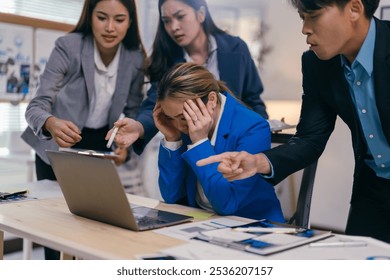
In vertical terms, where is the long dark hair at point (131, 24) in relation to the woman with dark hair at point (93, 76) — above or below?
above

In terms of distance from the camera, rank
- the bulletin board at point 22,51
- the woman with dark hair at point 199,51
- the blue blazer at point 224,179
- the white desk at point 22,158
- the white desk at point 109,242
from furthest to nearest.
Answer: the bulletin board at point 22,51 → the white desk at point 22,158 → the woman with dark hair at point 199,51 → the blue blazer at point 224,179 → the white desk at point 109,242

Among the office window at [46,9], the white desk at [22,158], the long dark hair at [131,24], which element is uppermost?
the office window at [46,9]

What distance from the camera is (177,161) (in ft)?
5.04

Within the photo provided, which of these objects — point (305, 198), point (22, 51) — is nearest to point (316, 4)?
point (305, 198)

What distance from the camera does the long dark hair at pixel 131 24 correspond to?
2037 millimetres

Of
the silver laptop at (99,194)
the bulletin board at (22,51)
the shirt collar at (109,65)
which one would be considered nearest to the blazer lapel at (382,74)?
the silver laptop at (99,194)

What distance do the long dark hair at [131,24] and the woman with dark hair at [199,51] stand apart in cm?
10

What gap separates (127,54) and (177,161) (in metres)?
0.75

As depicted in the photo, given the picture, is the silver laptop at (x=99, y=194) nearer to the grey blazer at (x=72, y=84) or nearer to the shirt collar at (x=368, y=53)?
the shirt collar at (x=368, y=53)

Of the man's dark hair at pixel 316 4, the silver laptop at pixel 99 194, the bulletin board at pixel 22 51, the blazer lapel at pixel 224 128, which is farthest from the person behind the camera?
the bulletin board at pixel 22 51

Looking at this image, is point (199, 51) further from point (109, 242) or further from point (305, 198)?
point (109, 242)

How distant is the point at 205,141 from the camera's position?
1.40 meters
